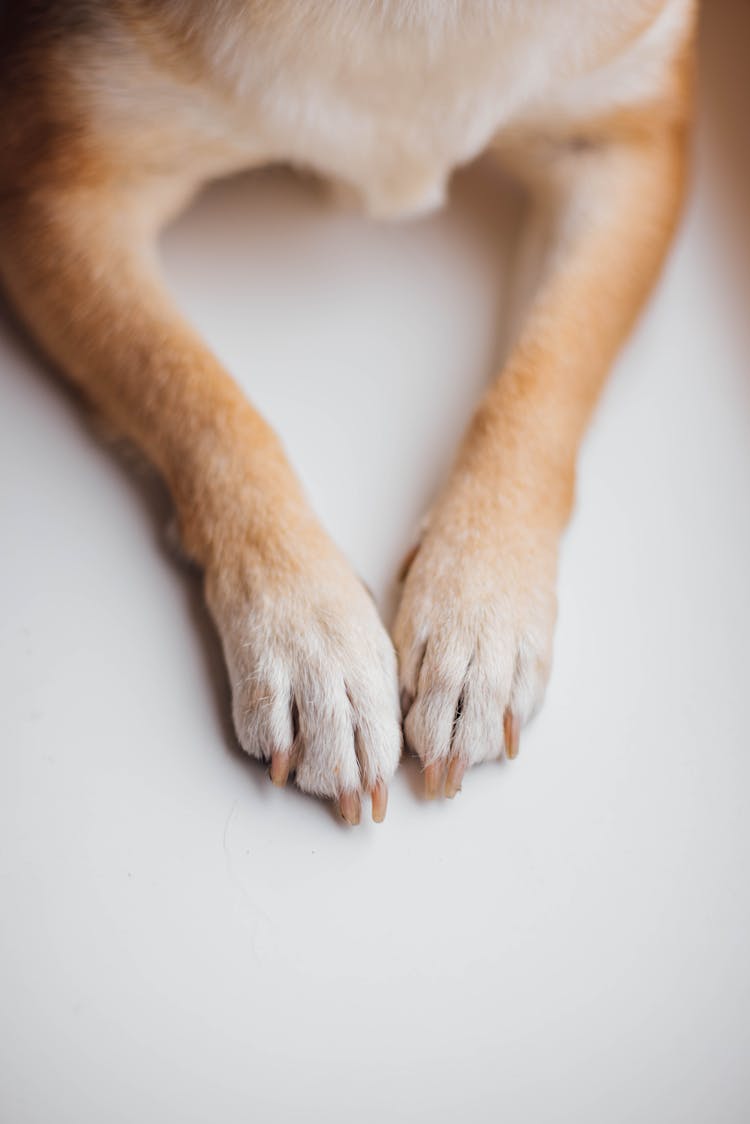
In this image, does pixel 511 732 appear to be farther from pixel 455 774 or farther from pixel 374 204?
pixel 374 204

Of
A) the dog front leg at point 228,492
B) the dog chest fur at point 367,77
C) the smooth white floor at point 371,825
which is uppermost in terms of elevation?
the dog chest fur at point 367,77

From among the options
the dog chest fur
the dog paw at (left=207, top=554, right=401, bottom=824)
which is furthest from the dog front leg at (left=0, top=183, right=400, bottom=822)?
the dog chest fur

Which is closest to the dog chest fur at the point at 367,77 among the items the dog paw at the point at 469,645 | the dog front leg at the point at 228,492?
the dog front leg at the point at 228,492

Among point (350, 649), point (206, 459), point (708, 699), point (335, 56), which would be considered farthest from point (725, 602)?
point (335, 56)

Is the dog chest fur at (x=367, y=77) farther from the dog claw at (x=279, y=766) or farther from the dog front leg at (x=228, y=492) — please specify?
the dog claw at (x=279, y=766)

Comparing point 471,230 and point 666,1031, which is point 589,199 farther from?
point 666,1031

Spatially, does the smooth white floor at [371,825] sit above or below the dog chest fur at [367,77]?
below

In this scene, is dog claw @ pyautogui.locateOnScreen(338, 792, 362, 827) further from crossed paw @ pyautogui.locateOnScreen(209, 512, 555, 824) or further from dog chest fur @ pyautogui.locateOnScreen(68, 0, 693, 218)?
dog chest fur @ pyautogui.locateOnScreen(68, 0, 693, 218)
